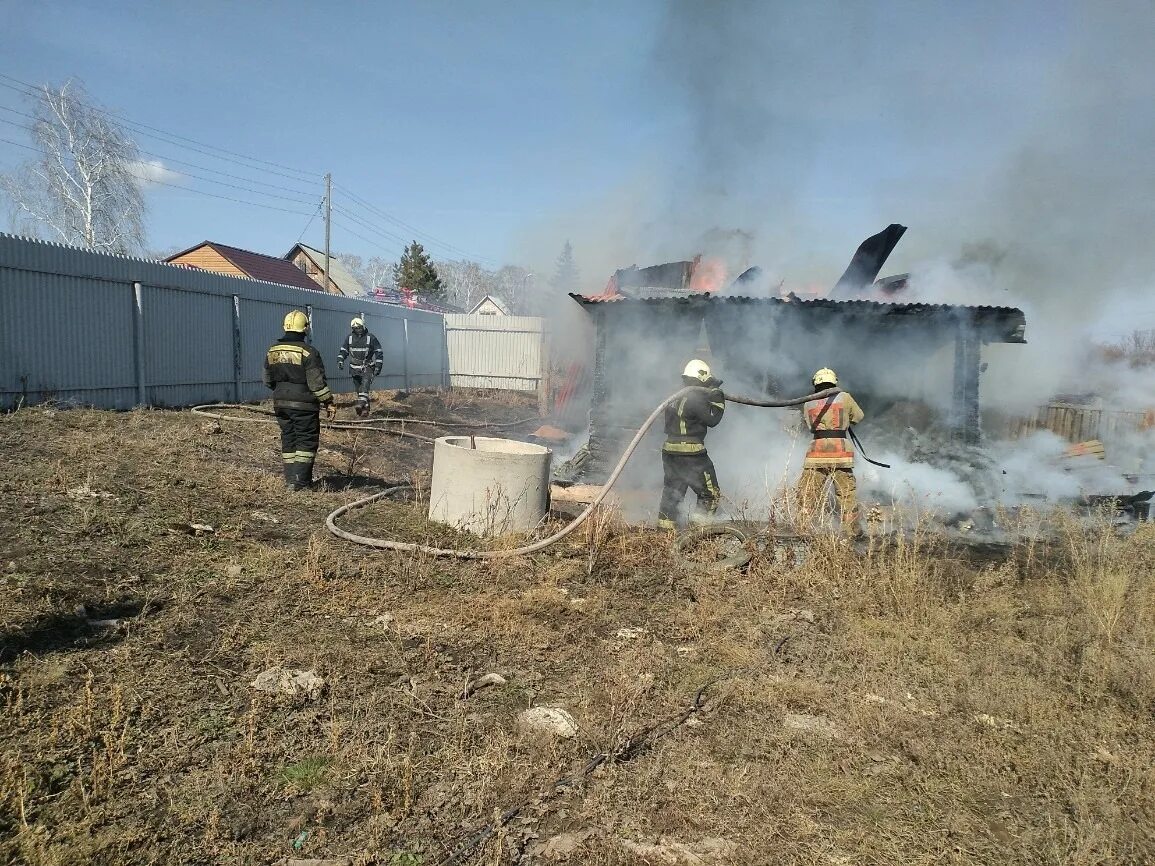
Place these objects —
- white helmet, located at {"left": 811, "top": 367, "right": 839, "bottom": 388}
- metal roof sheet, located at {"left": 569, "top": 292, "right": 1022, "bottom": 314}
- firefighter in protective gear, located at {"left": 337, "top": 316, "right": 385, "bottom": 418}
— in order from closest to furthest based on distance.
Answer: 1. white helmet, located at {"left": 811, "top": 367, "right": 839, "bottom": 388}
2. metal roof sheet, located at {"left": 569, "top": 292, "right": 1022, "bottom": 314}
3. firefighter in protective gear, located at {"left": 337, "top": 316, "right": 385, "bottom": 418}

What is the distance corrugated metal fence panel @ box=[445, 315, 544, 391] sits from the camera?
22781mm

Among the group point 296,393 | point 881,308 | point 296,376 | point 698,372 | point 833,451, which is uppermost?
point 881,308

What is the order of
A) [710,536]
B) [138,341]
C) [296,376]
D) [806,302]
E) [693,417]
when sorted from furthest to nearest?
[138,341] → [806,302] → [296,376] → [693,417] → [710,536]

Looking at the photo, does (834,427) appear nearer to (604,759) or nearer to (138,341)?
(604,759)

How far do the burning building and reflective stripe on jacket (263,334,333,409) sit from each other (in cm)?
436

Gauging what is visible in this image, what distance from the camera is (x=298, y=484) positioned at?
22.7 ft

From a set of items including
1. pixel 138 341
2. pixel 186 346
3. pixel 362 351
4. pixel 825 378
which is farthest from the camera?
pixel 362 351

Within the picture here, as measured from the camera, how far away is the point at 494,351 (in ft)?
76.9

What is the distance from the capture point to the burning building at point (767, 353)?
10.1m

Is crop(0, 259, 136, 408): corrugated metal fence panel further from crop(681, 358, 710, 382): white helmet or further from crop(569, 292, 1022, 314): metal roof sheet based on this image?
crop(681, 358, 710, 382): white helmet

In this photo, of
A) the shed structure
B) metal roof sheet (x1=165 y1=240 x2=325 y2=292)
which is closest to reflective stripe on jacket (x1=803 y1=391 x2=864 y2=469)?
the shed structure

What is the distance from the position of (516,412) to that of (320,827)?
17.1 m

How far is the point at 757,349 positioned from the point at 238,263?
27907 mm

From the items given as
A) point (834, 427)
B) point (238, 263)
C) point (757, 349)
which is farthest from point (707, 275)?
point (238, 263)
